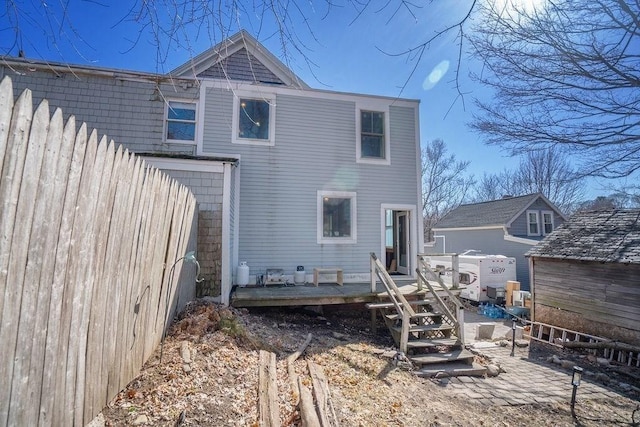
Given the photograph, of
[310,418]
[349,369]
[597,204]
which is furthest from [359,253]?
[597,204]

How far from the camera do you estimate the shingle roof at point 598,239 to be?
8.50 metres

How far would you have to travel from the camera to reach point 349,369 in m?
4.77

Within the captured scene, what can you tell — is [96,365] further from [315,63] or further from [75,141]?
[315,63]

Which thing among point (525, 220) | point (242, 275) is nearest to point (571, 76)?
point (242, 275)

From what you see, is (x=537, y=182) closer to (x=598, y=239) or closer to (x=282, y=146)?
(x=598, y=239)

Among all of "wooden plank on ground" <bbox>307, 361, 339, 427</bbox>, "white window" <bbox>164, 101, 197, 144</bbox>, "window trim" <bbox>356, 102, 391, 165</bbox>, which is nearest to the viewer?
"wooden plank on ground" <bbox>307, 361, 339, 427</bbox>

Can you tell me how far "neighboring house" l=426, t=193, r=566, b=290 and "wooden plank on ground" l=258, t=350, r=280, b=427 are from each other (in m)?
15.8

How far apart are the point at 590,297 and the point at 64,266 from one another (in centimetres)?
1211

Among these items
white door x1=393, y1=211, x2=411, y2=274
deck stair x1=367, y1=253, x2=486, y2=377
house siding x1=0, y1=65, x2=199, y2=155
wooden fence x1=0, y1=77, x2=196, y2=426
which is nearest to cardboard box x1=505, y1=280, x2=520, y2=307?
white door x1=393, y1=211, x2=411, y2=274

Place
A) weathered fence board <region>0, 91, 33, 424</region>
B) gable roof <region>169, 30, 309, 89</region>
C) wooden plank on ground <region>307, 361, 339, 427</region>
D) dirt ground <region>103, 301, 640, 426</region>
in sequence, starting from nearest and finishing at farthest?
1. weathered fence board <region>0, 91, 33, 424</region>
2. dirt ground <region>103, 301, 640, 426</region>
3. wooden plank on ground <region>307, 361, 339, 427</region>
4. gable roof <region>169, 30, 309, 89</region>

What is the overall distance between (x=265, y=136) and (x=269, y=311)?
4787 mm

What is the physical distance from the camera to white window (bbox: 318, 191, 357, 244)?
8633mm

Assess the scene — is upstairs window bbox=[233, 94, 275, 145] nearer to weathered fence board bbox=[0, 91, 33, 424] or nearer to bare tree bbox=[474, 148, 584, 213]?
weathered fence board bbox=[0, 91, 33, 424]

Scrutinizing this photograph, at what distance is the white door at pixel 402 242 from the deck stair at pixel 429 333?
176 cm
